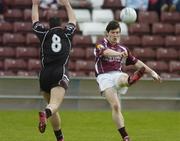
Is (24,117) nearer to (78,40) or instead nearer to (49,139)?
(49,139)

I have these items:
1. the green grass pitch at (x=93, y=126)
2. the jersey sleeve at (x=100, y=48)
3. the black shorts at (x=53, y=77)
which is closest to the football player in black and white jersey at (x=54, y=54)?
the black shorts at (x=53, y=77)

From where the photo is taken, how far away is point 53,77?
38.7 feet

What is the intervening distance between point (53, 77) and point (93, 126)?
445 cm

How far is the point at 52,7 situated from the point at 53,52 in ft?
36.3

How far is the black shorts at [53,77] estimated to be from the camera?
1180 centimetres

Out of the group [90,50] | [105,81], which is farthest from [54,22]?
[90,50]

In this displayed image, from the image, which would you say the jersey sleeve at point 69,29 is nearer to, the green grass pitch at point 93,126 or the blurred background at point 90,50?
the green grass pitch at point 93,126

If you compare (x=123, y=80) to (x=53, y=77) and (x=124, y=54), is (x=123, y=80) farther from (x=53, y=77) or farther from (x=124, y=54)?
(x=53, y=77)

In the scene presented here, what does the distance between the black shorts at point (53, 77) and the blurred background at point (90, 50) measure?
6.70m

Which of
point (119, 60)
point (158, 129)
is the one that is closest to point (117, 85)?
point (119, 60)

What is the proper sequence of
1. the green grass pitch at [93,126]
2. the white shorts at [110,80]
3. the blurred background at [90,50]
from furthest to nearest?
the blurred background at [90,50] → the green grass pitch at [93,126] → the white shorts at [110,80]

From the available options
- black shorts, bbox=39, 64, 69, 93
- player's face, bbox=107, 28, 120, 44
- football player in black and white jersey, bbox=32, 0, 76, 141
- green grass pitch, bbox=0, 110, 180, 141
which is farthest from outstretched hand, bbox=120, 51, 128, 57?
green grass pitch, bbox=0, 110, 180, 141

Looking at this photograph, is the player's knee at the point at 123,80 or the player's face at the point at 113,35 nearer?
the player's knee at the point at 123,80

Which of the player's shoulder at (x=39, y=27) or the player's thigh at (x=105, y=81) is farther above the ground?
the player's shoulder at (x=39, y=27)
